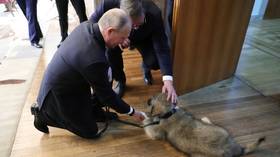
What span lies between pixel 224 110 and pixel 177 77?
1.49 ft

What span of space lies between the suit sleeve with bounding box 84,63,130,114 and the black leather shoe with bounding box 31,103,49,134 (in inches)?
20.5

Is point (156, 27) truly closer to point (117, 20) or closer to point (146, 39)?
point (146, 39)

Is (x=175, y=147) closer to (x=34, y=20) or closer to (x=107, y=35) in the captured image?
(x=107, y=35)

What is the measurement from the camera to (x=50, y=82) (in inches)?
57.4

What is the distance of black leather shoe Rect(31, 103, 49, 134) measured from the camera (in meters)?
1.60

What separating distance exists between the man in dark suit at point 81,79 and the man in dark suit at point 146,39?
0.23m

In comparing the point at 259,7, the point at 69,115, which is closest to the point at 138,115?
the point at 69,115

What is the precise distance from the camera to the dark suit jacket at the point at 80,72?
1.25m

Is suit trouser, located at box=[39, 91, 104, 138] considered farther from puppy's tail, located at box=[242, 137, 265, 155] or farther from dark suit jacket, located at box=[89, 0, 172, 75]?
puppy's tail, located at box=[242, 137, 265, 155]

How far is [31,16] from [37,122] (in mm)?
1802

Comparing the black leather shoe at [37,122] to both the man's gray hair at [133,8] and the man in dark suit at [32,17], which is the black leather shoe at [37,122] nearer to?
A: the man's gray hair at [133,8]

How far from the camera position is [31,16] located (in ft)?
9.74

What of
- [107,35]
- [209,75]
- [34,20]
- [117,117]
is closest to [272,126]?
[209,75]

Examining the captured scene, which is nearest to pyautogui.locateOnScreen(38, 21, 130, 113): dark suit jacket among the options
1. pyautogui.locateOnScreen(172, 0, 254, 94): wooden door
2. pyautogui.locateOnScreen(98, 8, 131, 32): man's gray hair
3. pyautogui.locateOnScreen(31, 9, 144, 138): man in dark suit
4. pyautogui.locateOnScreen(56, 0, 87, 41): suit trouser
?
pyautogui.locateOnScreen(31, 9, 144, 138): man in dark suit
